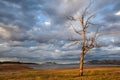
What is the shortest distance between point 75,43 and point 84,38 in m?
2.14

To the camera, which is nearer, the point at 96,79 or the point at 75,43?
the point at 96,79

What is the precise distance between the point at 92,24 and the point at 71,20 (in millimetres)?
3876

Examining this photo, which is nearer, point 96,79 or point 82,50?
point 96,79

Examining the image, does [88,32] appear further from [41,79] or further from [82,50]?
[41,79]

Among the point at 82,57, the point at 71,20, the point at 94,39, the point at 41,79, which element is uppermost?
the point at 71,20

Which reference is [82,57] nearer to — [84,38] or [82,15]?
[84,38]

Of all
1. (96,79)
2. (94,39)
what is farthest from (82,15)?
(96,79)

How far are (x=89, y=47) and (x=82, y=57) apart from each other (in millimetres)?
2107

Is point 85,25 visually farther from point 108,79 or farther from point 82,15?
point 108,79

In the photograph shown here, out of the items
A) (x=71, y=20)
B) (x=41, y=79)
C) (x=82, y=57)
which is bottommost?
(x=41, y=79)


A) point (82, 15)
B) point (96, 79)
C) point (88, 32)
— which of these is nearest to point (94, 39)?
point (88, 32)

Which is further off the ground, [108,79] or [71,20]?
[71,20]

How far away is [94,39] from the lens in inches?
1742

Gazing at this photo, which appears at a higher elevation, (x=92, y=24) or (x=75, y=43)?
(x=92, y=24)
